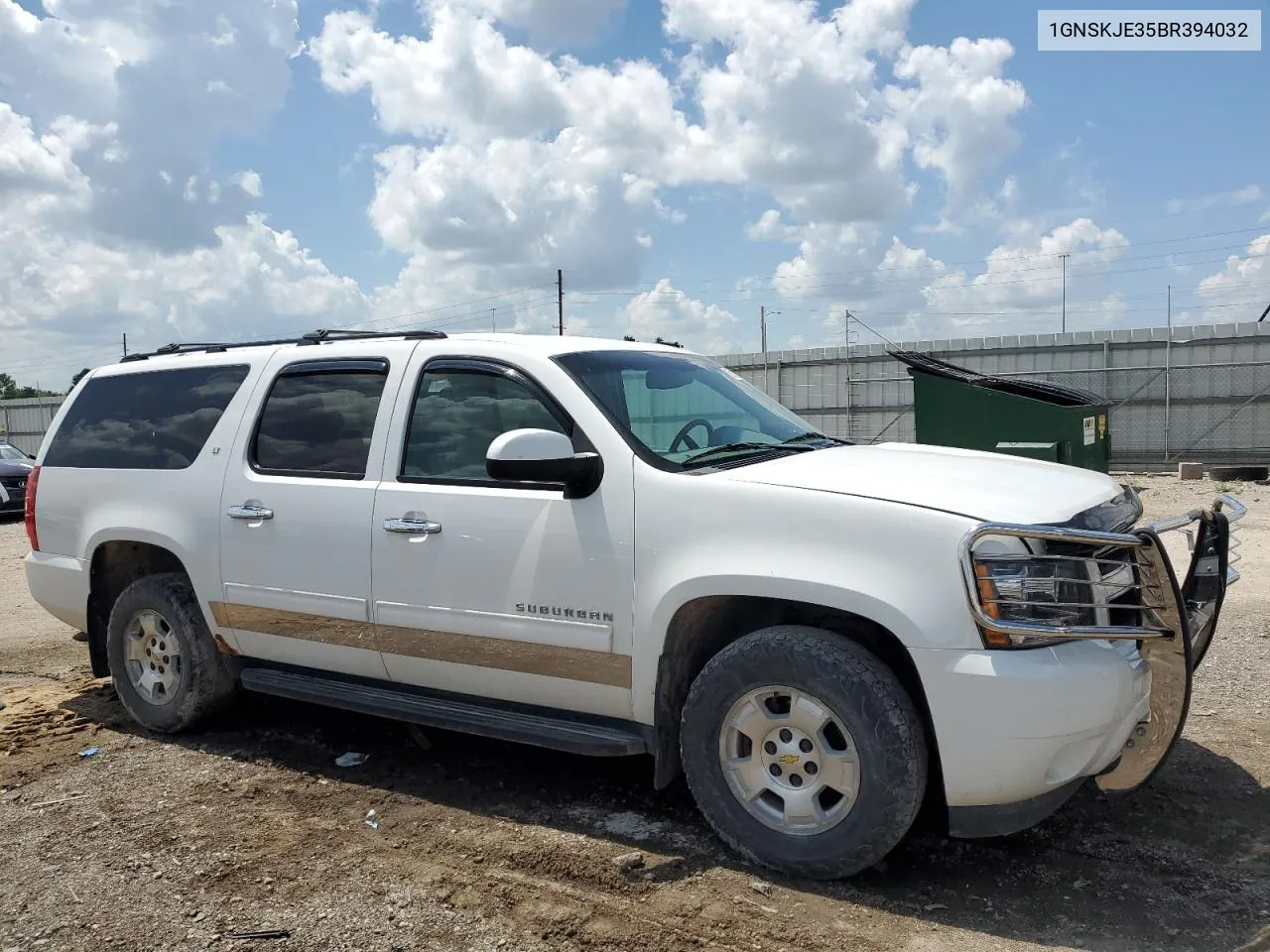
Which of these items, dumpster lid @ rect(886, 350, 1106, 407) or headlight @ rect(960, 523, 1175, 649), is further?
dumpster lid @ rect(886, 350, 1106, 407)

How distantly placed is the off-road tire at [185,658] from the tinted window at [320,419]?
0.88 meters

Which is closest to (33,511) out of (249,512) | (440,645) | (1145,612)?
(249,512)

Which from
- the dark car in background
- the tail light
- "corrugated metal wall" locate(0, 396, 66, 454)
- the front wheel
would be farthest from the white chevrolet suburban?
"corrugated metal wall" locate(0, 396, 66, 454)

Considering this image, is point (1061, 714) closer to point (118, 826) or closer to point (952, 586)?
point (952, 586)

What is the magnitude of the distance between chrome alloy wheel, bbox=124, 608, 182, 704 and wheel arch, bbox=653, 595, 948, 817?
273 cm

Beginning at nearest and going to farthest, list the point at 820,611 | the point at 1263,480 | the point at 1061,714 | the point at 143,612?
1. the point at 1061,714
2. the point at 820,611
3. the point at 143,612
4. the point at 1263,480

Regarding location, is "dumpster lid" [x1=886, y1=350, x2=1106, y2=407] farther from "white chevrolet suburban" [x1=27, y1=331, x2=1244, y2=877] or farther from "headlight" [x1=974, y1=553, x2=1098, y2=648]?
"headlight" [x1=974, y1=553, x2=1098, y2=648]

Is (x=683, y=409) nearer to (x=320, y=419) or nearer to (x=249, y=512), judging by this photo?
(x=320, y=419)

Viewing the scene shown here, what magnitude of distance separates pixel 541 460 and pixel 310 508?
1.41m

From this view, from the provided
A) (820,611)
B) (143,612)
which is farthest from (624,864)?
(143,612)

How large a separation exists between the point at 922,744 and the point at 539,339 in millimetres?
2289

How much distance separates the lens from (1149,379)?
20656 mm

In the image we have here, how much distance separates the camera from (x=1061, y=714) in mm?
3045

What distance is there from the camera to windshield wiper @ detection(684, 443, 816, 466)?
3895 mm
